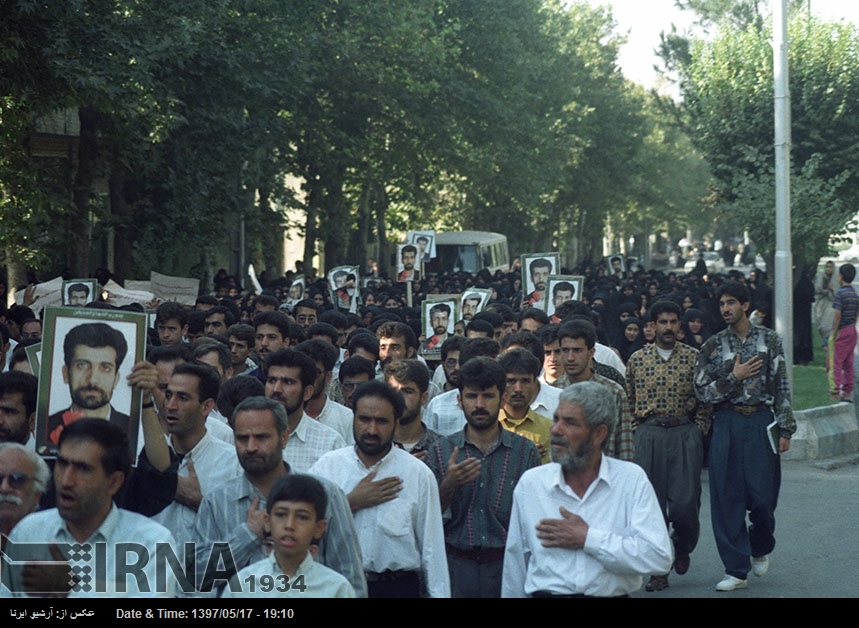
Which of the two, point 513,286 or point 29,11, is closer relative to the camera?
point 29,11

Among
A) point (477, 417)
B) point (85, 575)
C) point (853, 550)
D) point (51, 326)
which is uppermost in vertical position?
point (51, 326)

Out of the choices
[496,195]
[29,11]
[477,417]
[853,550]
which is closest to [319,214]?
[496,195]

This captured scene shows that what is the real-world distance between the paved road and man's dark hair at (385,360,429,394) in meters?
2.55

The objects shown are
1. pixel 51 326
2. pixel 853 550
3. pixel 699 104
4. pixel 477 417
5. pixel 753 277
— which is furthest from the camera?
pixel 699 104

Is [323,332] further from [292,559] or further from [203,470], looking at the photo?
[292,559]

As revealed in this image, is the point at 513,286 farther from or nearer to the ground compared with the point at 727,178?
nearer to the ground

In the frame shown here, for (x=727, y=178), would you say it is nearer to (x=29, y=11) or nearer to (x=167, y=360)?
(x=29, y=11)

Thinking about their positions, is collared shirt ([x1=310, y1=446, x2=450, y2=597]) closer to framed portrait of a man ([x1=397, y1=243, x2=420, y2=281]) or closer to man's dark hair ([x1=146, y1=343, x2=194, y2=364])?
man's dark hair ([x1=146, y1=343, x2=194, y2=364])

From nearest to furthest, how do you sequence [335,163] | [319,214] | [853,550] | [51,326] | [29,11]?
1. [51,326]
2. [853,550]
3. [29,11]
4. [335,163]
5. [319,214]

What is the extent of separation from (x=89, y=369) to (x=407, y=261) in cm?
1559

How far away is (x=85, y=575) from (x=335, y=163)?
2959cm

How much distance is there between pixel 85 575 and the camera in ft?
15.0

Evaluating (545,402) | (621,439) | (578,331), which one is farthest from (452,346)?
(621,439)

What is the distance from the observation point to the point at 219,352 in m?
8.60
